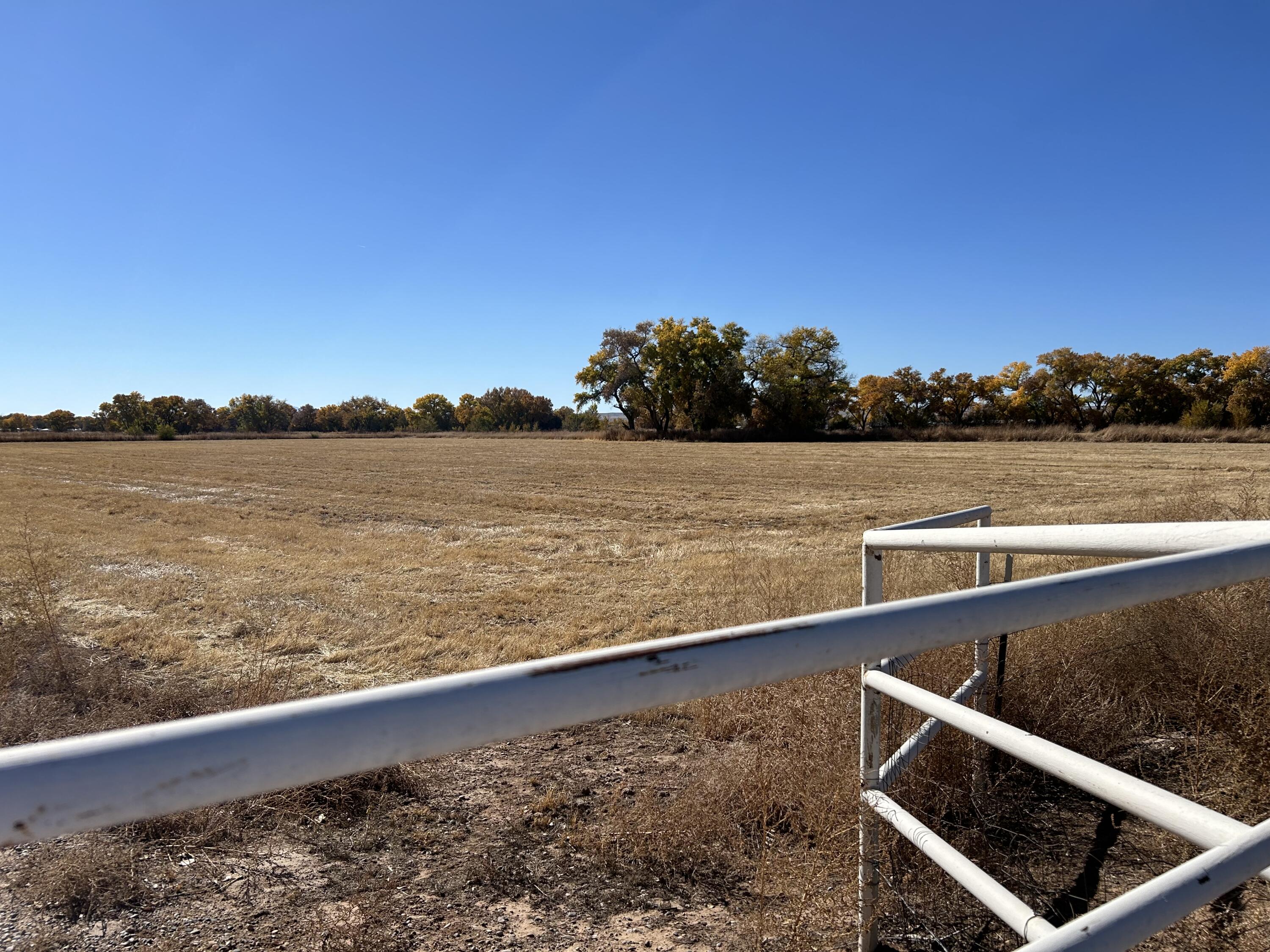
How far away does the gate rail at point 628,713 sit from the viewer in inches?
24.2

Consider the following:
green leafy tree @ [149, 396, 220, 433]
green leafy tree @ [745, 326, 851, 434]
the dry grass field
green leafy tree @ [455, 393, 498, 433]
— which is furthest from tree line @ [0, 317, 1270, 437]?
the dry grass field

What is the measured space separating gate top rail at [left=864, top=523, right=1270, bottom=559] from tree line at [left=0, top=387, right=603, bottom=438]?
101 metres

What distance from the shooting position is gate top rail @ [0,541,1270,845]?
1.98 ft

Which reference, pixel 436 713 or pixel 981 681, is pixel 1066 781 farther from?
pixel 981 681

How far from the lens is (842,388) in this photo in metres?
69.8

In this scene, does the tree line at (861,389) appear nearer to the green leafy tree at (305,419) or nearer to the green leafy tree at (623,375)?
the green leafy tree at (623,375)

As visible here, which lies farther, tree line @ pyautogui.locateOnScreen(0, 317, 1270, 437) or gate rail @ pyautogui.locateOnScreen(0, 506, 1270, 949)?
tree line @ pyautogui.locateOnScreen(0, 317, 1270, 437)

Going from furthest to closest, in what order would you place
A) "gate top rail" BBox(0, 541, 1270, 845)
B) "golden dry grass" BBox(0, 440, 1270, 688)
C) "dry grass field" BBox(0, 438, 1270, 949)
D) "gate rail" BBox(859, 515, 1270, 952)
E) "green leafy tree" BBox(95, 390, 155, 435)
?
1. "green leafy tree" BBox(95, 390, 155, 435)
2. "golden dry grass" BBox(0, 440, 1270, 688)
3. "dry grass field" BBox(0, 438, 1270, 949)
4. "gate rail" BBox(859, 515, 1270, 952)
5. "gate top rail" BBox(0, 541, 1270, 845)

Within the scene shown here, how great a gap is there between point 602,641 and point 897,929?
4.73m

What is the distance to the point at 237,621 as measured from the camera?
742 centimetres

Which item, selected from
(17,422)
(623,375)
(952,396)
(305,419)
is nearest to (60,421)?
(17,422)

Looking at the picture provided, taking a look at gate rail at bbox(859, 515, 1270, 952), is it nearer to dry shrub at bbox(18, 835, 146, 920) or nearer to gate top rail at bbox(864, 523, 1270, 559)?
gate top rail at bbox(864, 523, 1270, 559)

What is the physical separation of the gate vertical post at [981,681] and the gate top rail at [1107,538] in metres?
1.10

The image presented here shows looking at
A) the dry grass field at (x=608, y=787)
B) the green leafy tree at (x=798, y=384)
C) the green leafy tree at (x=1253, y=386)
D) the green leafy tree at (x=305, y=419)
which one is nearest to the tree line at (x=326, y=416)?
the green leafy tree at (x=305, y=419)
